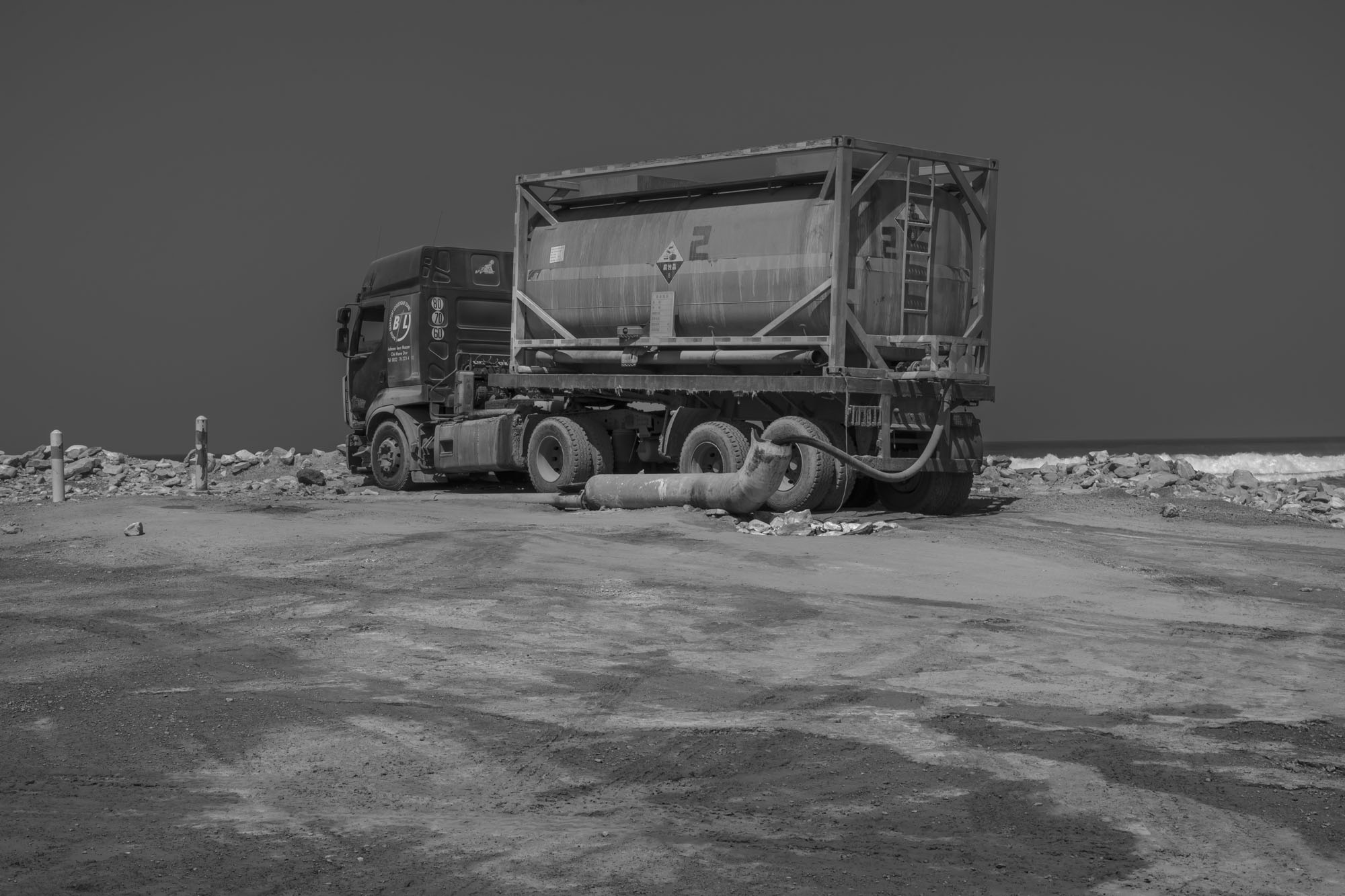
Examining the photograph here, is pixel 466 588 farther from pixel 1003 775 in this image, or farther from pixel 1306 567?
pixel 1306 567

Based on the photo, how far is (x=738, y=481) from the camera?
15062 mm

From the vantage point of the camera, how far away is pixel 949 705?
7.05m

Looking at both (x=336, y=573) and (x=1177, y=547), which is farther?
(x=1177, y=547)

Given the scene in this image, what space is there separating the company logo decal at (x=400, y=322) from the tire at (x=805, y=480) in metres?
7.97

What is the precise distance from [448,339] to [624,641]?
1371 cm

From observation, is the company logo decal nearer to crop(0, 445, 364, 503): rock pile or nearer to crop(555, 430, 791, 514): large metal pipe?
crop(0, 445, 364, 503): rock pile

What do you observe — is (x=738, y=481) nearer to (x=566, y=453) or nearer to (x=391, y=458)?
(x=566, y=453)

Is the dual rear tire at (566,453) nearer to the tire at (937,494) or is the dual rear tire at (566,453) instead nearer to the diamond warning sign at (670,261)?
the diamond warning sign at (670,261)

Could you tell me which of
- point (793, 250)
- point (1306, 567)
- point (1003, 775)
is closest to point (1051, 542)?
point (1306, 567)

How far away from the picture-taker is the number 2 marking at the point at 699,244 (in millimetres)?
16641

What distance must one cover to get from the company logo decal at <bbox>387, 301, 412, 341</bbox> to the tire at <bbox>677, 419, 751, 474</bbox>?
6401 millimetres

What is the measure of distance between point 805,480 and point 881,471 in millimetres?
807

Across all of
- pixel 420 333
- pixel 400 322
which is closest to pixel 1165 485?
pixel 420 333

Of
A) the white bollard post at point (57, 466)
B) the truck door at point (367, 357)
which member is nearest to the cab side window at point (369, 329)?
the truck door at point (367, 357)
